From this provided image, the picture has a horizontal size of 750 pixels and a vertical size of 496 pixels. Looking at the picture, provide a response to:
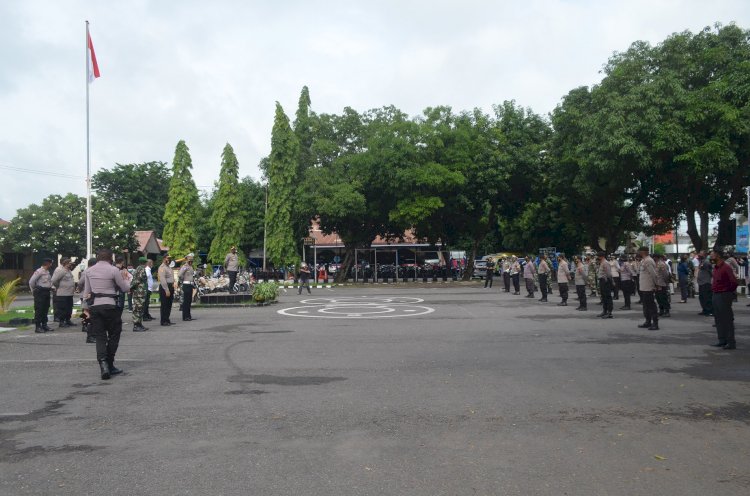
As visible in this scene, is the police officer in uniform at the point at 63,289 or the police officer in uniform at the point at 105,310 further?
the police officer in uniform at the point at 63,289

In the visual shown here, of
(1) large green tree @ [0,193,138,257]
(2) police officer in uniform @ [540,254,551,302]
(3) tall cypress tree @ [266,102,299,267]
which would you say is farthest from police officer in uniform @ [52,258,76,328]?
(1) large green tree @ [0,193,138,257]

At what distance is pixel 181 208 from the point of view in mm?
45656

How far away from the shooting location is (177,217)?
150 feet

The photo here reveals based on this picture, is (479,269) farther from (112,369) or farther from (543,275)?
(112,369)

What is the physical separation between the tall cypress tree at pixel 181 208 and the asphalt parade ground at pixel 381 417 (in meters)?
33.0

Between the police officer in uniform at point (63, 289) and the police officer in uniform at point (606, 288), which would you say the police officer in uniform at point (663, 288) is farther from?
the police officer in uniform at point (63, 289)

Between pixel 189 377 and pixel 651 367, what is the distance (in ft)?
23.5

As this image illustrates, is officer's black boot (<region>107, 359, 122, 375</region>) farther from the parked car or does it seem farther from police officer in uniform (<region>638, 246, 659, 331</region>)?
the parked car

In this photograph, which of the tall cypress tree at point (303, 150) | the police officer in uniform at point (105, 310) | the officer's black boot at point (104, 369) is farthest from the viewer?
the tall cypress tree at point (303, 150)

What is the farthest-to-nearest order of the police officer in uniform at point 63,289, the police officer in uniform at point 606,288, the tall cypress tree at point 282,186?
the tall cypress tree at point 282,186 → the police officer in uniform at point 606,288 → the police officer in uniform at point 63,289

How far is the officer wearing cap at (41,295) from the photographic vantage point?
633 inches

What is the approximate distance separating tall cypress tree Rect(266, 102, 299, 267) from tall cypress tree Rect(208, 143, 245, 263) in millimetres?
3876

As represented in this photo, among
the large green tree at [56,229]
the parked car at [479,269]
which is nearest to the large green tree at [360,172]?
the parked car at [479,269]

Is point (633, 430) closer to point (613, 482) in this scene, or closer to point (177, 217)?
point (613, 482)
